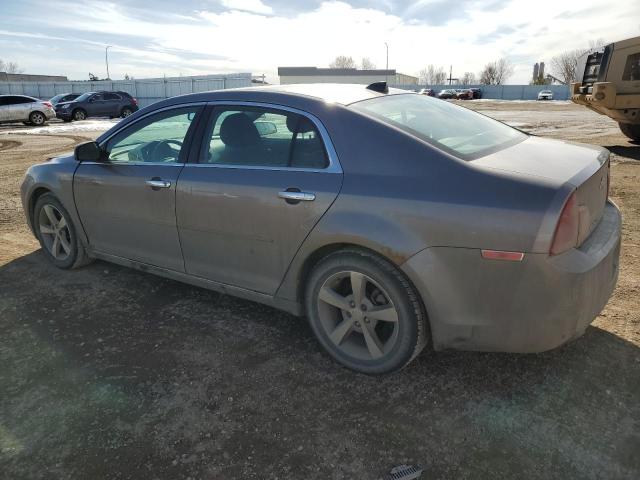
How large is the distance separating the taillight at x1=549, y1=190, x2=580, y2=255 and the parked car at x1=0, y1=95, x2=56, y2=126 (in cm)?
2634

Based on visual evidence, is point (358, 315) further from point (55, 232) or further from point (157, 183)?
point (55, 232)

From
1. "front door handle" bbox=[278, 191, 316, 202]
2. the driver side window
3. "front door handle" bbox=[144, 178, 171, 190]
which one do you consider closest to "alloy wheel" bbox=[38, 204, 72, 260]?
the driver side window

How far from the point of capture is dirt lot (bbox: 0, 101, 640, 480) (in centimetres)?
217

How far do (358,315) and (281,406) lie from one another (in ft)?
2.11

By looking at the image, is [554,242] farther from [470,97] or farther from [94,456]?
[470,97]

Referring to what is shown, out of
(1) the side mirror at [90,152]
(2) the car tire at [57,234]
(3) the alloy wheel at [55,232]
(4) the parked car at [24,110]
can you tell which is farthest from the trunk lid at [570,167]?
(4) the parked car at [24,110]

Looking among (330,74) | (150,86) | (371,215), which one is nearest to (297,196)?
→ (371,215)

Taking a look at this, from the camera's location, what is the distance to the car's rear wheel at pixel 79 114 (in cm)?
2585

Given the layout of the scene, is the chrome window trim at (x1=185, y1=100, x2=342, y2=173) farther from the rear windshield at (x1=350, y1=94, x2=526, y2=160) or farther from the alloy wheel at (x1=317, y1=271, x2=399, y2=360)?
the alloy wheel at (x1=317, y1=271, x2=399, y2=360)

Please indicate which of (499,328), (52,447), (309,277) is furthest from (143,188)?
(499,328)

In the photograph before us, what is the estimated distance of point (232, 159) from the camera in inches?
123

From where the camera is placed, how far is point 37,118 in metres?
23.4

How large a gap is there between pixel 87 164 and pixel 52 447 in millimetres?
2379

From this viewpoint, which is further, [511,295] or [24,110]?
[24,110]
